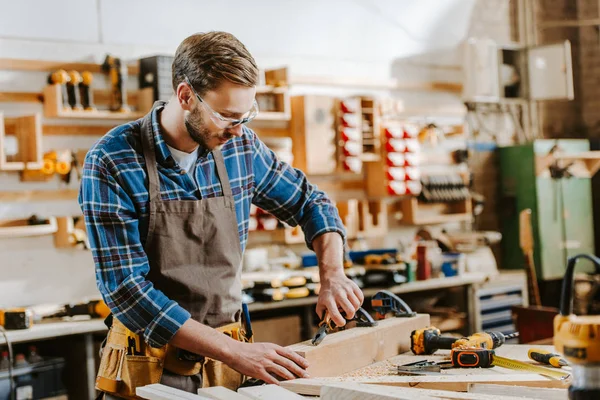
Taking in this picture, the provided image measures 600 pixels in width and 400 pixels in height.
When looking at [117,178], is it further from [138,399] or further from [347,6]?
[347,6]

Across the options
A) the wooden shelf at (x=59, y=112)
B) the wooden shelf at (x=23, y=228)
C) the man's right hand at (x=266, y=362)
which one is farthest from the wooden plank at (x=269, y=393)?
the wooden shelf at (x=59, y=112)

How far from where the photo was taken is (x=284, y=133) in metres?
5.02

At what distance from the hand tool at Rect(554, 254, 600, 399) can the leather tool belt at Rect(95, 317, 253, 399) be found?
97cm

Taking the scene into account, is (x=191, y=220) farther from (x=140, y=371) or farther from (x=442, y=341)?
(x=442, y=341)

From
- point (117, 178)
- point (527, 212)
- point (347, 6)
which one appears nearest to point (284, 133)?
point (347, 6)

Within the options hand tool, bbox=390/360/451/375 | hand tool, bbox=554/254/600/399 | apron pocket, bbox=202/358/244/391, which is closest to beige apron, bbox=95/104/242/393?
apron pocket, bbox=202/358/244/391

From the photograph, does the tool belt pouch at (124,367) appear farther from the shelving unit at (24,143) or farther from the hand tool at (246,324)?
the shelving unit at (24,143)

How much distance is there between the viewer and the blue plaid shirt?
6.07ft

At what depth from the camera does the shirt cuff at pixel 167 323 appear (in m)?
1.83

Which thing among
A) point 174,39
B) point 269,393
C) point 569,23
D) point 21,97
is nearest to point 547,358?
point 269,393

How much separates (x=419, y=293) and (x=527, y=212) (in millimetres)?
1034

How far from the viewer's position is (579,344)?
130cm

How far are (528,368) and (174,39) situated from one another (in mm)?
3361

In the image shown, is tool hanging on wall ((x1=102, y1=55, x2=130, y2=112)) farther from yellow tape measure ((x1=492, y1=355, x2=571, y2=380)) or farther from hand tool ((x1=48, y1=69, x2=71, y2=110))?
yellow tape measure ((x1=492, y1=355, x2=571, y2=380))
